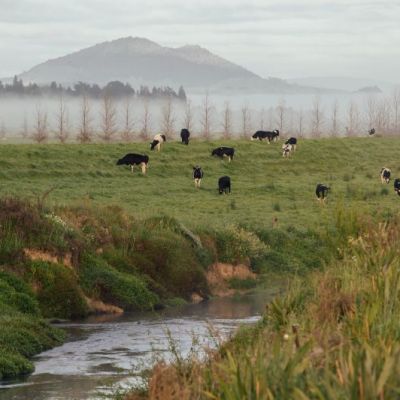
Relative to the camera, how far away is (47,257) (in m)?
32.8

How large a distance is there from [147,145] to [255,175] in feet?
27.3

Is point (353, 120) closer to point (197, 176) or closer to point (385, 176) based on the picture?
point (385, 176)

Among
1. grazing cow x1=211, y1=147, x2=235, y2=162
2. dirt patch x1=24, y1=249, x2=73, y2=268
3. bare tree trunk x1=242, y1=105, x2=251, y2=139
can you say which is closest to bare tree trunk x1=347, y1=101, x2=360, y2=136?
bare tree trunk x1=242, y1=105, x2=251, y2=139

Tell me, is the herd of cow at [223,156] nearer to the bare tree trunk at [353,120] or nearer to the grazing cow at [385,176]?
the grazing cow at [385,176]

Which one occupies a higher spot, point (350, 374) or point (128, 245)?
point (350, 374)

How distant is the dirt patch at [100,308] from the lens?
32594mm

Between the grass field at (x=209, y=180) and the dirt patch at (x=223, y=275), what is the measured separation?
264 cm

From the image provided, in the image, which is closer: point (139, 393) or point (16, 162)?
point (139, 393)

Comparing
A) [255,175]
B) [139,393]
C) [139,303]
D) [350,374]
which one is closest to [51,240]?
[139,303]

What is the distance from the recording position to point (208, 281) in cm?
3778

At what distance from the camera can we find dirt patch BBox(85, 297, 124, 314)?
32594mm

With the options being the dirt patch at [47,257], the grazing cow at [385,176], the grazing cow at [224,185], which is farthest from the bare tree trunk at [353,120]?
the dirt patch at [47,257]

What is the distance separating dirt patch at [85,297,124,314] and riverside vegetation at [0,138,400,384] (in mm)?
43

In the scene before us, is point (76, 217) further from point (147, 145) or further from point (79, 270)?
point (147, 145)
